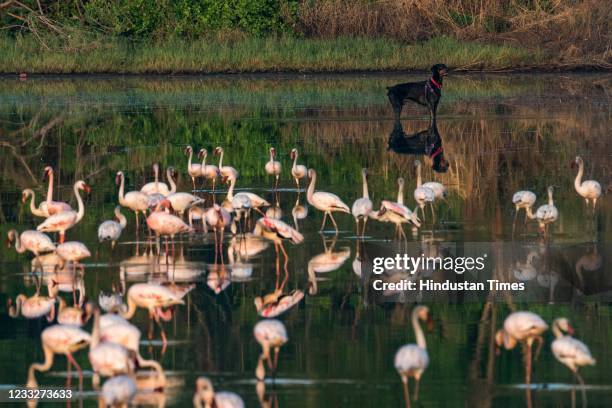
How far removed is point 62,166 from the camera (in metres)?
23.2

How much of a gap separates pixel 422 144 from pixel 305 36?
23999mm

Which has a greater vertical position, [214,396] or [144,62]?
[144,62]

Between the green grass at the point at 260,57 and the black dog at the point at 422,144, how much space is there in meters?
16.2

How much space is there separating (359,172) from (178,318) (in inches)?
388

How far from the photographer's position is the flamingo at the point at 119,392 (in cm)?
824

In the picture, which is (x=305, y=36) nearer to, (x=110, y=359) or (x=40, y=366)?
(x=40, y=366)

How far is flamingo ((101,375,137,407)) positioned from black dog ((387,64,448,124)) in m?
22.0

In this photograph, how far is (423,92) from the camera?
30.5 m

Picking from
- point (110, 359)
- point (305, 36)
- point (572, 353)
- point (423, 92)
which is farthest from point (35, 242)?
point (305, 36)

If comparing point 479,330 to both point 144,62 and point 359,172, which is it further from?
point 144,62

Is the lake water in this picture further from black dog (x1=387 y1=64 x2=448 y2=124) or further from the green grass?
the green grass

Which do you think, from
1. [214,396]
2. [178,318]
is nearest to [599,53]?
[178,318]

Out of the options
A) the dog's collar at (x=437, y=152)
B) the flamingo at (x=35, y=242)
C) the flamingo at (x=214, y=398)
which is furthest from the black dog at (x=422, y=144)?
the flamingo at (x=214, y=398)

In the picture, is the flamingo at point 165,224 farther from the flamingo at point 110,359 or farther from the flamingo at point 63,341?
the flamingo at point 110,359
